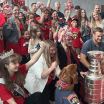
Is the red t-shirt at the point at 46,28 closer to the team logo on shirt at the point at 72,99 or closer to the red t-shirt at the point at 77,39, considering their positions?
the red t-shirt at the point at 77,39

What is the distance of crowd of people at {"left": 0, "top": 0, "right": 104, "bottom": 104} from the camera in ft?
4.93

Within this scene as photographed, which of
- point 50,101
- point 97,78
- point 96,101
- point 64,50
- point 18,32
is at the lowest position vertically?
point 50,101

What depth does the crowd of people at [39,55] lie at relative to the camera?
150 centimetres

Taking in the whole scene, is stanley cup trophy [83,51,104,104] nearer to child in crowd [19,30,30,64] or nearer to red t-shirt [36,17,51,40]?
child in crowd [19,30,30,64]

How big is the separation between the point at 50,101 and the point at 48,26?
1.64m

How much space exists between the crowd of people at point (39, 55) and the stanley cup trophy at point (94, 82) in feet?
0.46

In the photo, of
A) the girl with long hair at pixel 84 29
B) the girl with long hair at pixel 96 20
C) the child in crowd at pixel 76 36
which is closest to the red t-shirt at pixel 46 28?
the child in crowd at pixel 76 36

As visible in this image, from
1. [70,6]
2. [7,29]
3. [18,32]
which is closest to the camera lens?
[7,29]

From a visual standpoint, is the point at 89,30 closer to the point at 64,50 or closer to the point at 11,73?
the point at 64,50

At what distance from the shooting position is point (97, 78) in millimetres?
1522

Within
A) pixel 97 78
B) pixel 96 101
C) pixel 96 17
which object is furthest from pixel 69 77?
pixel 96 17

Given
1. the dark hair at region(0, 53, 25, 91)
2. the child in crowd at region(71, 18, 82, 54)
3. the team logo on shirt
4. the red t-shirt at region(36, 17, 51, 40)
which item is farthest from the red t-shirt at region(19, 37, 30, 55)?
the team logo on shirt

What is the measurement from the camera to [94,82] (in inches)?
60.4

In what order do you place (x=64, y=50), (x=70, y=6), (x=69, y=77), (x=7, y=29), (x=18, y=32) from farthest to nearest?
(x=70, y=6), (x=18, y=32), (x=7, y=29), (x=64, y=50), (x=69, y=77)
